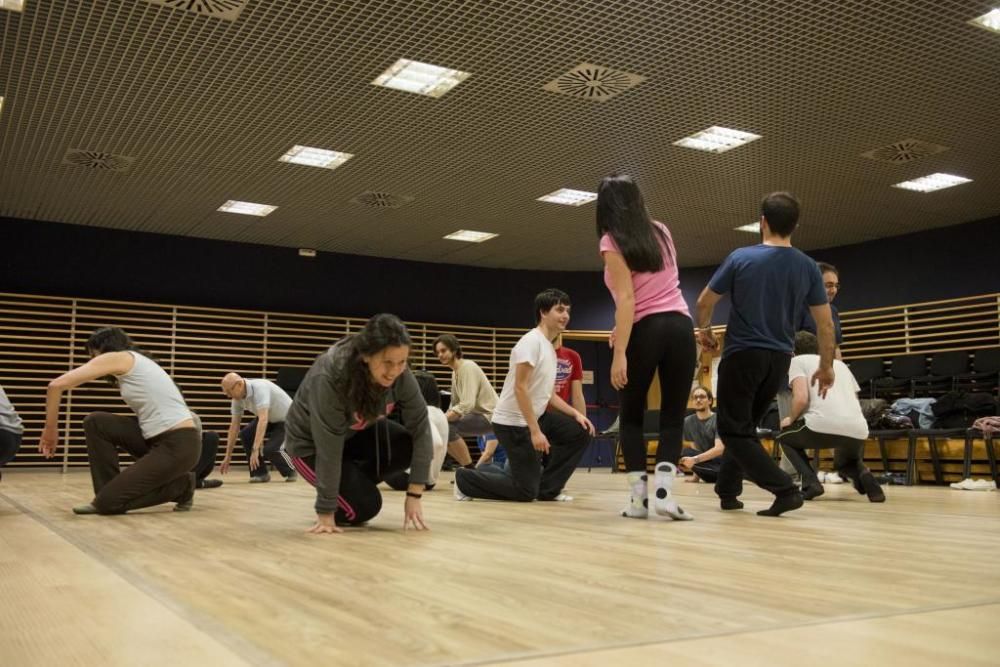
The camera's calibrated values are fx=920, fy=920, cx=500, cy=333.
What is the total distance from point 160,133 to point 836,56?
579cm

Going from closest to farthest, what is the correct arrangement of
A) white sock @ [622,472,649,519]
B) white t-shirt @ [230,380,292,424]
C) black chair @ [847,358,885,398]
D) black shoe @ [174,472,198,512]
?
white sock @ [622,472,649,519] → black shoe @ [174,472,198,512] → white t-shirt @ [230,380,292,424] → black chair @ [847,358,885,398]

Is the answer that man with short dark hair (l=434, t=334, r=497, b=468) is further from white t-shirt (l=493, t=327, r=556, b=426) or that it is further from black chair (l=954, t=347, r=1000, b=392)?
black chair (l=954, t=347, r=1000, b=392)

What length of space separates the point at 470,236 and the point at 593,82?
5572 mm

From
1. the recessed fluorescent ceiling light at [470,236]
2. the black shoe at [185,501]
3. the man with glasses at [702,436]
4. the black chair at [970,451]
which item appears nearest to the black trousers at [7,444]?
the black shoe at [185,501]

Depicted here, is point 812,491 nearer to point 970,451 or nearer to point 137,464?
point 970,451

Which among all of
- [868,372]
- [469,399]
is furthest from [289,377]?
[868,372]

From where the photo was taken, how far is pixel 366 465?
3.69 metres

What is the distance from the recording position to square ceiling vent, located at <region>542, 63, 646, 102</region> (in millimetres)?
7066

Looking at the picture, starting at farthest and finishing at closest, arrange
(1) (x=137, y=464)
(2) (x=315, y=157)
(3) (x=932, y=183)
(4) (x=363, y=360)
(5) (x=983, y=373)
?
(5) (x=983, y=373), (3) (x=932, y=183), (2) (x=315, y=157), (1) (x=137, y=464), (4) (x=363, y=360)

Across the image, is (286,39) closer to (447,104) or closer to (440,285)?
(447,104)

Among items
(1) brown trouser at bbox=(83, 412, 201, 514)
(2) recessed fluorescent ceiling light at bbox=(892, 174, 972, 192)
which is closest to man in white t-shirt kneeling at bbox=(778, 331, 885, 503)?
(1) brown trouser at bbox=(83, 412, 201, 514)

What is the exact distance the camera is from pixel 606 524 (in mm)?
3613

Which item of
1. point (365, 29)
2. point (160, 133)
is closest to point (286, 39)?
point (365, 29)

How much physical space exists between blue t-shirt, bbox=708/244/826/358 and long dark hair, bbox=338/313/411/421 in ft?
5.01
